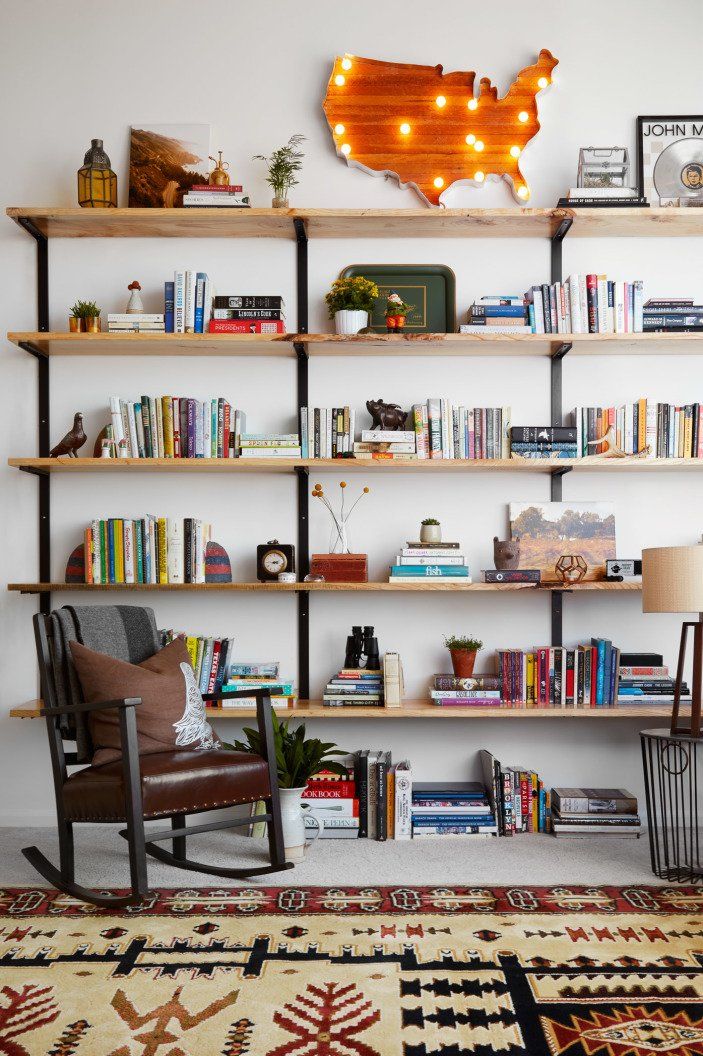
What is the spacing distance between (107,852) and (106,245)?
96.6 inches

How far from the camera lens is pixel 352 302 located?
382 centimetres

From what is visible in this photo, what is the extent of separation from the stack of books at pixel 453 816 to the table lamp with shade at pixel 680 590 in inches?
33.5

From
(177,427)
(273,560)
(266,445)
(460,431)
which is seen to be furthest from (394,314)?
(273,560)

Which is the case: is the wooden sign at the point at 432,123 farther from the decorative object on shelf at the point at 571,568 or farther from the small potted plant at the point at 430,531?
the decorative object on shelf at the point at 571,568

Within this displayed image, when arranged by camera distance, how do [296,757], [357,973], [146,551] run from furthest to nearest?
1. [146,551]
2. [296,757]
3. [357,973]

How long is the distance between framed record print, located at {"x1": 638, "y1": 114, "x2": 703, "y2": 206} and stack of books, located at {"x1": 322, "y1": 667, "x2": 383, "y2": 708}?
230 centimetres

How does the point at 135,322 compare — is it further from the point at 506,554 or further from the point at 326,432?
the point at 506,554

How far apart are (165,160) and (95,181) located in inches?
12.4

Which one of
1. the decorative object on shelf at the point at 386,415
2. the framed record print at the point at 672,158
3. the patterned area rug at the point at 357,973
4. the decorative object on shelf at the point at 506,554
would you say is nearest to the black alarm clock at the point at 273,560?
the decorative object on shelf at the point at 386,415

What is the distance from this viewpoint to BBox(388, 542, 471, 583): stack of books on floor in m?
3.76

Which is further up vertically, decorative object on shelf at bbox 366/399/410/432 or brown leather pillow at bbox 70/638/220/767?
decorative object on shelf at bbox 366/399/410/432

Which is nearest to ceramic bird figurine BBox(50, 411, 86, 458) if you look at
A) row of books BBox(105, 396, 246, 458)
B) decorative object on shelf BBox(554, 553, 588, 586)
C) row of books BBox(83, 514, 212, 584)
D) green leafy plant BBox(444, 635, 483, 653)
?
row of books BBox(105, 396, 246, 458)

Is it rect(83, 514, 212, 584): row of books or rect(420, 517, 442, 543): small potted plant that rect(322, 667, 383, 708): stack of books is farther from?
rect(83, 514, 212, 584): row of books

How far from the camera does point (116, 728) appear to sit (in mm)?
3025
